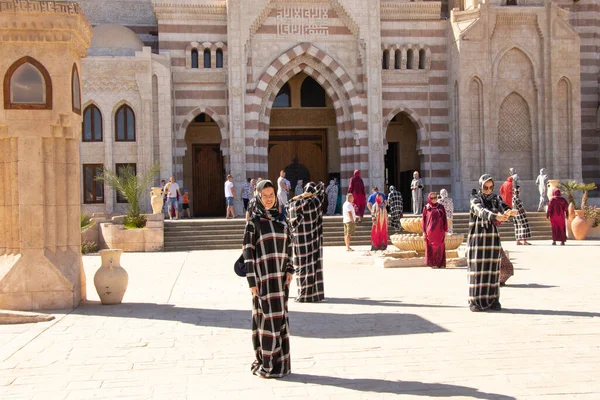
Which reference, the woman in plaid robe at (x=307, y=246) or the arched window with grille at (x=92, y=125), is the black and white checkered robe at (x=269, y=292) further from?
the arched window with grille at (x=92, y=125)

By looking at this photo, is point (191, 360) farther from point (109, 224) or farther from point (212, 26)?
point (212, 26)

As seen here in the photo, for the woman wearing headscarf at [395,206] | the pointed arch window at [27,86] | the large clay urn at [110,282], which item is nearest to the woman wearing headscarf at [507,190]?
the woman wearing headscarf at [395,206]

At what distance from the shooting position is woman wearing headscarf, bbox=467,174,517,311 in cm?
798

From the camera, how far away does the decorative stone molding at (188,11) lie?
23.4 m

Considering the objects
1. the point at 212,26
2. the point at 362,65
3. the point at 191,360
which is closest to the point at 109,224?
the point at 212,26

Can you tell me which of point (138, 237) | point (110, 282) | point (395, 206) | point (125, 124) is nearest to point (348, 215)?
point (395, 206)

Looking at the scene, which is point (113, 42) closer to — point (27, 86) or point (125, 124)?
point (125, 124)

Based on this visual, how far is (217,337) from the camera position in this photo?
688 centimetres

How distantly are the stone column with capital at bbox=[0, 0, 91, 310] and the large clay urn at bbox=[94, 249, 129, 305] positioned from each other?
11.5 inches

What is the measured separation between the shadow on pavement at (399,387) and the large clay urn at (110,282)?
13.9ft

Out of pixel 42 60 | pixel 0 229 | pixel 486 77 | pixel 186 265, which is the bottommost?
pixel 186 265

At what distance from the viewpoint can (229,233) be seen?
63.0 feet

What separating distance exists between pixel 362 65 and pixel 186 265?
12289 mm

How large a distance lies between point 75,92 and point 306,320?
4287 millimetres
